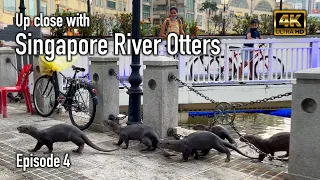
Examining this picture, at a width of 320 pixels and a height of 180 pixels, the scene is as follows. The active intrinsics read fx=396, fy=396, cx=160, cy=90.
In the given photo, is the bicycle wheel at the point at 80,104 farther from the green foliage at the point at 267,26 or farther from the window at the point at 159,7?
the window at the point at 159,7

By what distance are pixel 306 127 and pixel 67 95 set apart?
15.8 ft

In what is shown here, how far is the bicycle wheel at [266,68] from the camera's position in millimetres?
10710

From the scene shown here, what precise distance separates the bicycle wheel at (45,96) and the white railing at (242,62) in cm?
147

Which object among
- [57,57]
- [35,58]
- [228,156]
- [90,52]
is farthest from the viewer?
[90,52]

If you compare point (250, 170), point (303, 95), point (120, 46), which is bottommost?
point (250, 170)

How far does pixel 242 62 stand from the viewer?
1058cm

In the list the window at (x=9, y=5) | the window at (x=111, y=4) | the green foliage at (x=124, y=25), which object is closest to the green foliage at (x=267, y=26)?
the green foliage at (x=124, y=25)

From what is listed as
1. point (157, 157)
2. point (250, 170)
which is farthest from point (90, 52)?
point (250, 170)

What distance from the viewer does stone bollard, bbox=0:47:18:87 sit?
11.2 meters

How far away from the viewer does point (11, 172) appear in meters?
5.05

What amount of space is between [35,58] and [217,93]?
186 inches

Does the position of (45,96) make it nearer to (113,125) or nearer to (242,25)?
(113,125)

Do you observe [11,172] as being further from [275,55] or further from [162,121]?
[275,55]

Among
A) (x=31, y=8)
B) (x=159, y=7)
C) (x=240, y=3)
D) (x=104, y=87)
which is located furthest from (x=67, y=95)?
(x=240, y=3)
